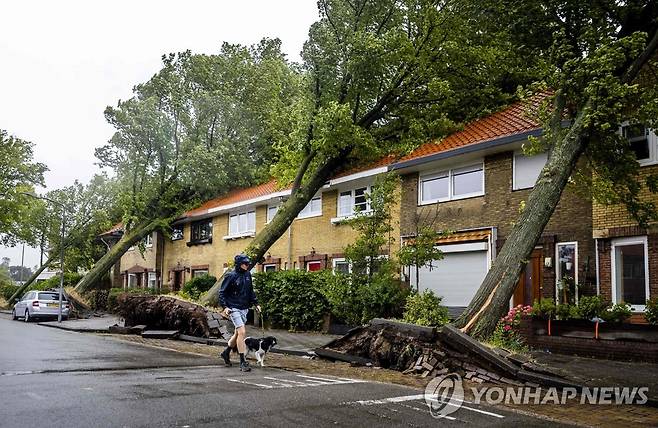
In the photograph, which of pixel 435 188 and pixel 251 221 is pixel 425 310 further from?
pixel 251 221

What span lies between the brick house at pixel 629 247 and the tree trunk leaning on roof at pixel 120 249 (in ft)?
84.0

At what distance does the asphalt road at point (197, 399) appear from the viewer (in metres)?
5.71

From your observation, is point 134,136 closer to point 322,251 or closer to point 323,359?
point 322,251

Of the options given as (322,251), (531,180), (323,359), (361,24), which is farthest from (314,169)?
(323,359)

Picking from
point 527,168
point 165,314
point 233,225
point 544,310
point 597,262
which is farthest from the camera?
point 233,225

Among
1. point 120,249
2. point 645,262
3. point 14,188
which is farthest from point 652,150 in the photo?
point 14,188

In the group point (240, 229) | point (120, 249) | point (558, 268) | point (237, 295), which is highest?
point (240, 229)

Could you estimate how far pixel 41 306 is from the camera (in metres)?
28.3

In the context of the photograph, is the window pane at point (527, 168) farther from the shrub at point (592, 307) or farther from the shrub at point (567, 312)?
the shrub at point (592, 307)

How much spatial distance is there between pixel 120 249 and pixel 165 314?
63.1ft

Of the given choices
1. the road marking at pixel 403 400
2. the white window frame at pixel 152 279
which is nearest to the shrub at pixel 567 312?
the road marking at pixel 403 400

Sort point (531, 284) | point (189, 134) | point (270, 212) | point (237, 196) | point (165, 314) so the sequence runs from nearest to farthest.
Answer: point (531, 284) < point (165, 314) < point (270, 212) < point (237, 196) < point (189, 134)

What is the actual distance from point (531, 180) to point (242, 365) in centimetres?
990

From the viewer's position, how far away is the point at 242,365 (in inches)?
380
